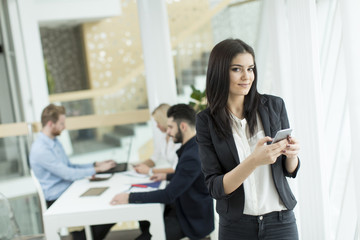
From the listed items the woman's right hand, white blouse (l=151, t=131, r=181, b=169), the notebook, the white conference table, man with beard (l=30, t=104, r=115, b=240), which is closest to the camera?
the woman's right hand

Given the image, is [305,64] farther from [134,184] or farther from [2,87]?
[2,87]

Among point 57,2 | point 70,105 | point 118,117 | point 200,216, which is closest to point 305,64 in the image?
point 200,216

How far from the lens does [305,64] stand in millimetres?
2117

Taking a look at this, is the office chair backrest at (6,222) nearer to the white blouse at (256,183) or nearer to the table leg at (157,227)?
the table leg at (157,227)

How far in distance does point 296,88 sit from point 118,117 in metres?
2.57

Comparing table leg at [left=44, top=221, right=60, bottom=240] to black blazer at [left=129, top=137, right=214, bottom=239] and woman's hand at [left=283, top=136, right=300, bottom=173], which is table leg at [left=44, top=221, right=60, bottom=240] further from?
woman's hand at [left=283, top=136, right=300, bottom=173]

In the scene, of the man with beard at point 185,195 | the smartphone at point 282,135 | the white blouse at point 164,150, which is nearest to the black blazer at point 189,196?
the man with beard at point 185,195

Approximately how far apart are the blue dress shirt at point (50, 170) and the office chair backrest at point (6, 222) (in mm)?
482

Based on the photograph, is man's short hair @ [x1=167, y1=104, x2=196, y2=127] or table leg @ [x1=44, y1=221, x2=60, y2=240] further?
man's short hair @ [x1=167, y1=104, x2=196, y2=127]

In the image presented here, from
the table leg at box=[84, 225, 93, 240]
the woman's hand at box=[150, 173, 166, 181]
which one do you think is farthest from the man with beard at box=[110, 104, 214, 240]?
the table leg at box=[84, 225, 93, 240]

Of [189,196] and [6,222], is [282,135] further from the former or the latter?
[6,222]

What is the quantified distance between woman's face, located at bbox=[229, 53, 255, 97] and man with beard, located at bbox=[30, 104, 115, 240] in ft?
6.74

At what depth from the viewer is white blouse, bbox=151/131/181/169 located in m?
3.42

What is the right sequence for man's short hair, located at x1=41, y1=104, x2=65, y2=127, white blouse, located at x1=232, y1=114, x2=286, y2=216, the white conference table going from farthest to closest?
1. man's short hair, located at x1=41, y1=104, x2=65, y2=127
2. the white conference table
3. white blouse, located at x1=232, y1=114, x2=286, y2=216
